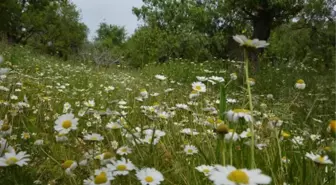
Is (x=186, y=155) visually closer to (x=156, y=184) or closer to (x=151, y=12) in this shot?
(x=156, y=184)

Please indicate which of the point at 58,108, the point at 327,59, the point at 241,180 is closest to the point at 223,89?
the point at 241,180

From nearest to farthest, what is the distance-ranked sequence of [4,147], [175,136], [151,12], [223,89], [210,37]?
1. [4,147]
2. [223,89]
3. [175,136]
4. [210,37]
5. [151,12]

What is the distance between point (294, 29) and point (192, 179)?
11.5 meters

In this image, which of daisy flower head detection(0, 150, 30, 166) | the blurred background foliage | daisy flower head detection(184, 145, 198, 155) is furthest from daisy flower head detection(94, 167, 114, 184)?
the blurred background foliage

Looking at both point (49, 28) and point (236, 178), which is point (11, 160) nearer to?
point (236, 178)

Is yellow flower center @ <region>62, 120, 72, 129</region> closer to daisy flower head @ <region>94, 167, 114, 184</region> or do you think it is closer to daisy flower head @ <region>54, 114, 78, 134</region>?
daisy flower head @ <region>54, 114, 78, 134</region>

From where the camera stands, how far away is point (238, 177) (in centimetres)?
62

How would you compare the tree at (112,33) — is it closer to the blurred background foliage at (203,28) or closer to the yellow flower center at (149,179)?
the blurred background foliage at (203,28)

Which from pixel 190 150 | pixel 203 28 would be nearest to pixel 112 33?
pixel 203 28

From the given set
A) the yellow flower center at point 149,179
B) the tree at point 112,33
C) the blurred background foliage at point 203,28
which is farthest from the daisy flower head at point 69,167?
the tree at point 112,33

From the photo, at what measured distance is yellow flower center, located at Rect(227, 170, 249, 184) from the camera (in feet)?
2.01

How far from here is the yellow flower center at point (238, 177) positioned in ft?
2.01

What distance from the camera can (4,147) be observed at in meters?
1.05

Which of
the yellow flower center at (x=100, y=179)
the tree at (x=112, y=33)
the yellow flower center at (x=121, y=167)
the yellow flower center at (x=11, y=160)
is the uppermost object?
the tree at (x=112, y=33)
